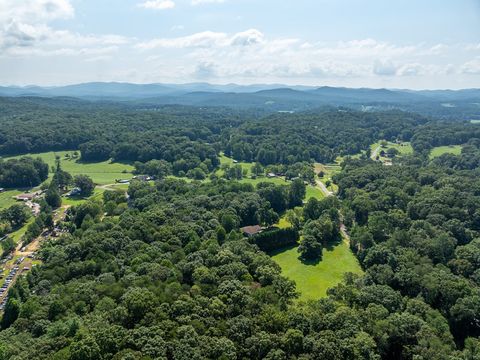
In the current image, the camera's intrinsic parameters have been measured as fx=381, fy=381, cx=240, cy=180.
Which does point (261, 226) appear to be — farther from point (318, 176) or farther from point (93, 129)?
point (93, 129)

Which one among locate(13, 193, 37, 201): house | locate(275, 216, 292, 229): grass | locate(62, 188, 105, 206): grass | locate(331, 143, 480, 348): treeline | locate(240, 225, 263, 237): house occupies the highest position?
locate(331, 143, 480, 348): treeline

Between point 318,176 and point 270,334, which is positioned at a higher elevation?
point 270,334

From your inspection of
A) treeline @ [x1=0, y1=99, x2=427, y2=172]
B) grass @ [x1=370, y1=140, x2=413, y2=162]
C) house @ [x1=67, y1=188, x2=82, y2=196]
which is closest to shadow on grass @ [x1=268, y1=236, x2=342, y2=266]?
treeline @ [x1=0, y1=99, x2=427, y2=172]

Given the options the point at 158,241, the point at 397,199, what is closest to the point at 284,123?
the point at 397,199

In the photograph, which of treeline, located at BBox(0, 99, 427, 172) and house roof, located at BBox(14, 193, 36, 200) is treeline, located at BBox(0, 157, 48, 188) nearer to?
house roof, located at BBox(14, 193, 36, 200)

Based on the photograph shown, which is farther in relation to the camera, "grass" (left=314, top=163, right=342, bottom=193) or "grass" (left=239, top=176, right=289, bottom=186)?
"grass" (left=239, top=176, right=289, bottom=186)
